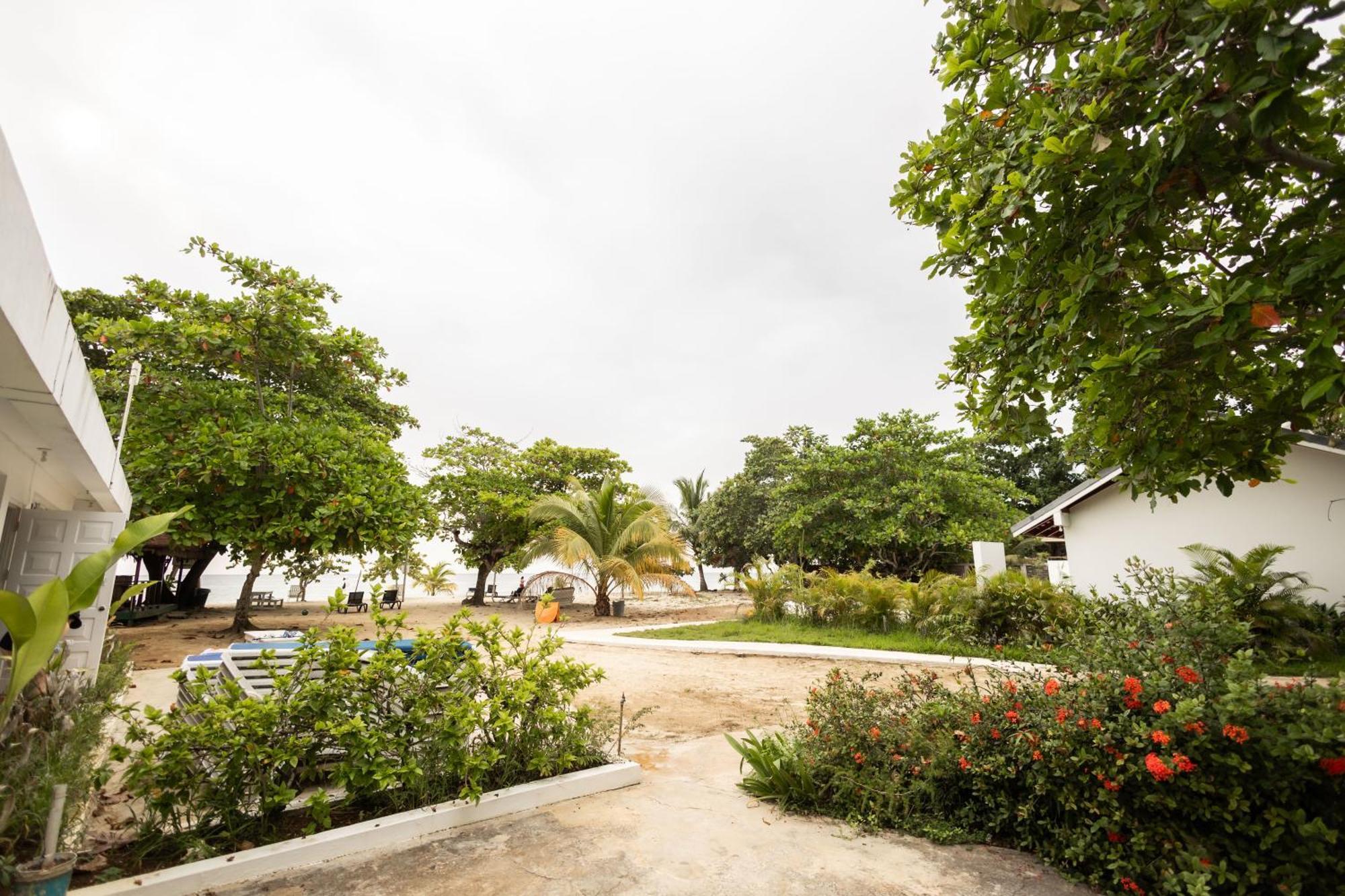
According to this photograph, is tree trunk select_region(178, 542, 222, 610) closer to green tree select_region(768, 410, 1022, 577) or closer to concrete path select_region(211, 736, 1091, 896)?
green tree select_region(768, 410, 1022, 577)

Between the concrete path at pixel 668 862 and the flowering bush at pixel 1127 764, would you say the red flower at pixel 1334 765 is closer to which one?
the flowering bush at pixel 1127 764

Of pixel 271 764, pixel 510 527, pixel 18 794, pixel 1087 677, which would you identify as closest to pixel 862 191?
pixel 1087 677

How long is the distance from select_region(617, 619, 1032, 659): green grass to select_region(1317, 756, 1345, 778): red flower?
23.3 ft

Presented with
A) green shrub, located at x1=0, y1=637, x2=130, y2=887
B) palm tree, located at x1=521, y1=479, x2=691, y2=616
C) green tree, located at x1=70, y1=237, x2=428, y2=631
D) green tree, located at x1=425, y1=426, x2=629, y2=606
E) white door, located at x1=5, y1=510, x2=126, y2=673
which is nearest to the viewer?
→ green shrub, located at x1=0, y1=637, x2=130, y2=887

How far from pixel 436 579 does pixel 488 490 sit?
12.5m

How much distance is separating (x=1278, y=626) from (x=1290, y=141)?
9.86 m

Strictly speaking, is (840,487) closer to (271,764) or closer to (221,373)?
(221,373)

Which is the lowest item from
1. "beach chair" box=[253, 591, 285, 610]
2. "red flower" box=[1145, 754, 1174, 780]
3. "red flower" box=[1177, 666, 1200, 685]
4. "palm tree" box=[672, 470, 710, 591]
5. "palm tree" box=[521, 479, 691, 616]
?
"beach chair" box=[253, 591, 285, 610]

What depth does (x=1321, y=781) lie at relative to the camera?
2.51 m

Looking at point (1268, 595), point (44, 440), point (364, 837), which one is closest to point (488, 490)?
point (44, 440)

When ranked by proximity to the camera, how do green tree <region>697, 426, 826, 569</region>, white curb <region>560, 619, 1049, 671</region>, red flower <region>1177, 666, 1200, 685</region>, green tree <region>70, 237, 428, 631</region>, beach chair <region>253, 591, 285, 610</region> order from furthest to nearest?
green tree <region>697, 426, 826, 569</region>
beach chair <region>253, 591, 285, 610</region>
white curb <region>560, 619, 1049, 671</region>
green tree <region>70, 237, 428, 631</region>
red flower <region>1177, 666, 1200, 685</region>

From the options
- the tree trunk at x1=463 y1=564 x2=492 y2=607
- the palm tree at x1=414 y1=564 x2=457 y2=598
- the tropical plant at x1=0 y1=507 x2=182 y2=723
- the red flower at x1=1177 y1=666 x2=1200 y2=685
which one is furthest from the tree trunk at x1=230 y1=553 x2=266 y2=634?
the palm tree at x1=414 y1=564 x2=457 y2=598

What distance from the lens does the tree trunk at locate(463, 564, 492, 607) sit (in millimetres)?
21375

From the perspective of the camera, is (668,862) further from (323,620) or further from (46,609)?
(323,620)
